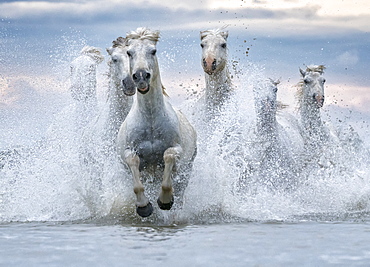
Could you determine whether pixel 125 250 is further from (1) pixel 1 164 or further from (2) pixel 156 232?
(1) pixel 1 164

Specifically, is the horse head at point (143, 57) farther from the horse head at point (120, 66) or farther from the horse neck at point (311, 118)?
the horse neck at point (311, 118)

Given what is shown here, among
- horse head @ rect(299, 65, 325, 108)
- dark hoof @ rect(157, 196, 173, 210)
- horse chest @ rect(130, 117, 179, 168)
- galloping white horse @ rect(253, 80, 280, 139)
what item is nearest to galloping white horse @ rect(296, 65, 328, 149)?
horse head @ rect(299, 65, 325, 108)

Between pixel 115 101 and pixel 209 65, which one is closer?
pixel 115 101

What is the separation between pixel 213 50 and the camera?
9.04 meters

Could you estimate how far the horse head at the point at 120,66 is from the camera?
→ 7199 millimetres

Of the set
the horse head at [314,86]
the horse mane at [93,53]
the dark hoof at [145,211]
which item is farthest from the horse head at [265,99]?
the dark hoof at [145,211]

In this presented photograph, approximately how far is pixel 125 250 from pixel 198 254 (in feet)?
1.77

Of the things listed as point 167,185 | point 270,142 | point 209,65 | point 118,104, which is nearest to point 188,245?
point 167,185

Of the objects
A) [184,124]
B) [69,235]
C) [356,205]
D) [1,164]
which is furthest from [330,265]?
[1,164]

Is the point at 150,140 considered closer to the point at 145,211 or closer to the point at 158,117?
the point at 158,117

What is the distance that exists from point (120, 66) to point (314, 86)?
4.72m

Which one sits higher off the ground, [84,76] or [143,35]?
[143,35]

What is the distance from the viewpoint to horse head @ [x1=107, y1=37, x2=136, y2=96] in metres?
7.20

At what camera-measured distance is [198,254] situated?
4758mm
